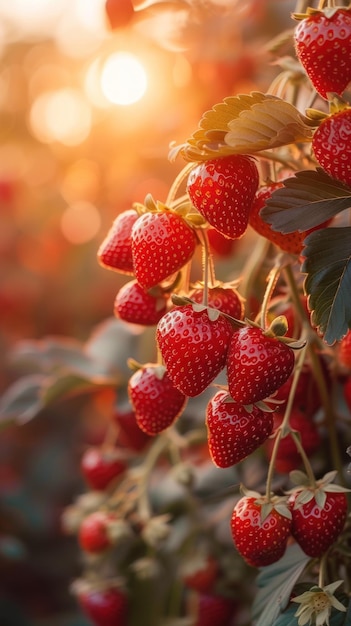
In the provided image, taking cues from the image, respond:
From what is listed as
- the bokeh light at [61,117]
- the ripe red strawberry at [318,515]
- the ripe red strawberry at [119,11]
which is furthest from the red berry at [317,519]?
the bokeh light at [61,117]

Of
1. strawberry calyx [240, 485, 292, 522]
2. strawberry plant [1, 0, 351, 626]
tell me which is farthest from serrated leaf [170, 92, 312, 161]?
strawberry calyx [240, 485, 292, 522]

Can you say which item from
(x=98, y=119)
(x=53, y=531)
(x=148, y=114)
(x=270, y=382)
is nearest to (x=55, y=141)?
(x=98, y=119)

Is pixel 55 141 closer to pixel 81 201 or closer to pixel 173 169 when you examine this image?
pixel 81 201

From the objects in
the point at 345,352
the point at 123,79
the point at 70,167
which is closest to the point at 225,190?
the point at 345,352

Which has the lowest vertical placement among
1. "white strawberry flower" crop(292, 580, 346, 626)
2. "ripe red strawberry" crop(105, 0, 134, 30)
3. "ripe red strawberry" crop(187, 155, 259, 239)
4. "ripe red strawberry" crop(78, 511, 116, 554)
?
"ripe red strawberry" crop(78, 511, 116, 554)

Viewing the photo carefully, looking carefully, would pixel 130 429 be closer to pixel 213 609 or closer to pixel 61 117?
pixel 213 609

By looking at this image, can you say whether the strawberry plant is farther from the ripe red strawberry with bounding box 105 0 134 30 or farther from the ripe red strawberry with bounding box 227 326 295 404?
the ripe red strawberry with bounding box 105 0 134 30

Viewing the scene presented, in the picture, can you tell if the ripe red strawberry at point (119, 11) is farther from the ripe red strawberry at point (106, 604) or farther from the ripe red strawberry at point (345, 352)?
the ripe red strawberry at point (106, 604)
